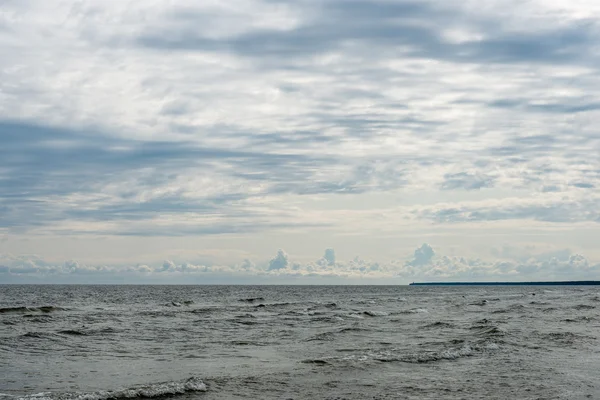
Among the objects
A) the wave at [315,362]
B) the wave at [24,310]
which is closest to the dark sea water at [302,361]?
the wave at [315,362]

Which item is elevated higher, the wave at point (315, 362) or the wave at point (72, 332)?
the wave at point (315, 362)

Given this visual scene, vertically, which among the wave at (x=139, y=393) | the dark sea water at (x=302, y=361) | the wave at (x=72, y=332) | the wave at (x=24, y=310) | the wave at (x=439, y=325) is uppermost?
the wave at (x=139, y=393)

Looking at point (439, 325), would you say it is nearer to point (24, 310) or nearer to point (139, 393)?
point (139, 393)

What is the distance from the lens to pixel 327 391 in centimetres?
1953

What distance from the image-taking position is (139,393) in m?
19.0

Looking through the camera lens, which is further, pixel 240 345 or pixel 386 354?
pixel 240 345

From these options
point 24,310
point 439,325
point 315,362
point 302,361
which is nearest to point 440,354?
point 315,362

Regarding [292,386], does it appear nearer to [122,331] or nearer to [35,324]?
[122,331]

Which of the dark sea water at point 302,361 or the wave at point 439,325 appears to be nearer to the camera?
the dark sea water at point 302,361

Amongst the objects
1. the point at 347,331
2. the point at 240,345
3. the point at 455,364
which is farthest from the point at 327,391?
the point at 347,331

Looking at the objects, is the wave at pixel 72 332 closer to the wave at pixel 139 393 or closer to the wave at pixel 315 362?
the wave at pixel 315 362

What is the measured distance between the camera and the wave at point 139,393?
1836 centimetres

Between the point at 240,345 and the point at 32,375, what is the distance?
1127 centimetres

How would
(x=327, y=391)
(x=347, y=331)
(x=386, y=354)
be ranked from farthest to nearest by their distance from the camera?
(x=347, y=331), (x=386, y=354), (x=327, y=391)
